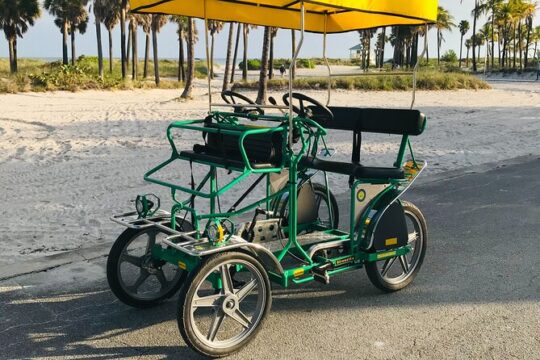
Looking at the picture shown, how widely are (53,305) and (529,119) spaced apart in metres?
18.2

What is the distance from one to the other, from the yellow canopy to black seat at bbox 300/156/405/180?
119 cm

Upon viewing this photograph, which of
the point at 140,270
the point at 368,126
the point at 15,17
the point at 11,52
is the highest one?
the point at 15,17

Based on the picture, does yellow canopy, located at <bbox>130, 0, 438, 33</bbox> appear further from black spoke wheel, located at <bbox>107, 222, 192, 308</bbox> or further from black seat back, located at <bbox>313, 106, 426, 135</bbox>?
black spoke wheel, located at <bbox>107, 222, 192, 308</bbox>

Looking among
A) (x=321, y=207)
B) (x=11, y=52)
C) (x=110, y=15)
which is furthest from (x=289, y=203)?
(x=110, y=15)

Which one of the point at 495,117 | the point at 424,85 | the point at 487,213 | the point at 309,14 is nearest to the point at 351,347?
the point at 309,14

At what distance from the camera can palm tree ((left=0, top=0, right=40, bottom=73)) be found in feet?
149

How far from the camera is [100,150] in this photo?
36.5 feet

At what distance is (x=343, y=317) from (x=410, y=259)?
1.18m

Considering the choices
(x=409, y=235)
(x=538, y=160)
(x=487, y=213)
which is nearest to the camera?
(x=409, y=235)

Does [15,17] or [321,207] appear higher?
[15,17]

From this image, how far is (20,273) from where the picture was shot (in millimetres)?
4805

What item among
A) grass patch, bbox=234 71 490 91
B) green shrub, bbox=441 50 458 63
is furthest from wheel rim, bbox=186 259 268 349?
green shrub, bbox=441 50 458 63

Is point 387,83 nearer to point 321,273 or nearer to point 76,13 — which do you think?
point 321,273

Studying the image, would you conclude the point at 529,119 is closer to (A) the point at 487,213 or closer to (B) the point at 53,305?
(A) the point at 487,213
